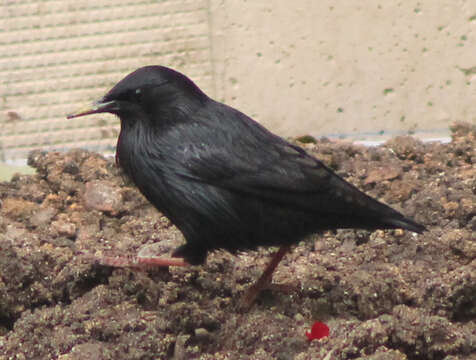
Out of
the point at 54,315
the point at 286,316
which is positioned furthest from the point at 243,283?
the point at 54,315

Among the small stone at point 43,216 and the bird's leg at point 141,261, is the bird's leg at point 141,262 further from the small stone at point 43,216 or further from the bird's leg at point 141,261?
the small stone at point 43,216

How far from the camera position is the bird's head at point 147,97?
331cm

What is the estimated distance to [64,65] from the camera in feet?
16.4

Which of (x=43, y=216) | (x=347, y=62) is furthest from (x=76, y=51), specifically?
(x=347, y=62)

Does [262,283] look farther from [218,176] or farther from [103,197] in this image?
[103,197]

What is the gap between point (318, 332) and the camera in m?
3.09

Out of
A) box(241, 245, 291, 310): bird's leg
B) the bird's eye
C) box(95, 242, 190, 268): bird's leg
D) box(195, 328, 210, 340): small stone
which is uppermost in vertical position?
the bird's eye

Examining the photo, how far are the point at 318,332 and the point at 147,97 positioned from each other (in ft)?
3.55

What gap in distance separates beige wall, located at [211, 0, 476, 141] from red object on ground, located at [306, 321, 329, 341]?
2.04 meters

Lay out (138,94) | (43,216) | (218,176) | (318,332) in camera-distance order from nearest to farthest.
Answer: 1. (318,332)
2. (218,176)
3. (138,94)
4. (43,216)

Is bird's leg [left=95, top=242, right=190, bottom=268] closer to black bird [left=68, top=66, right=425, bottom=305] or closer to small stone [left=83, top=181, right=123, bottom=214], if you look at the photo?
black bird [left=68, top=66, right=425, bottom=305]

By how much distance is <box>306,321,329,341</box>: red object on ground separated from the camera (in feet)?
10.1

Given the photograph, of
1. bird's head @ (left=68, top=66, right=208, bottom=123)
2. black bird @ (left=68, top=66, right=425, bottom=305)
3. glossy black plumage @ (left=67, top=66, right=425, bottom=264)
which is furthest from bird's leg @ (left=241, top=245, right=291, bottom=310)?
bird's head @ (left=68, top=66, right=208, bottom=123)

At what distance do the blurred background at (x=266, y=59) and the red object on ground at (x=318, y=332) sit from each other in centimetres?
204
